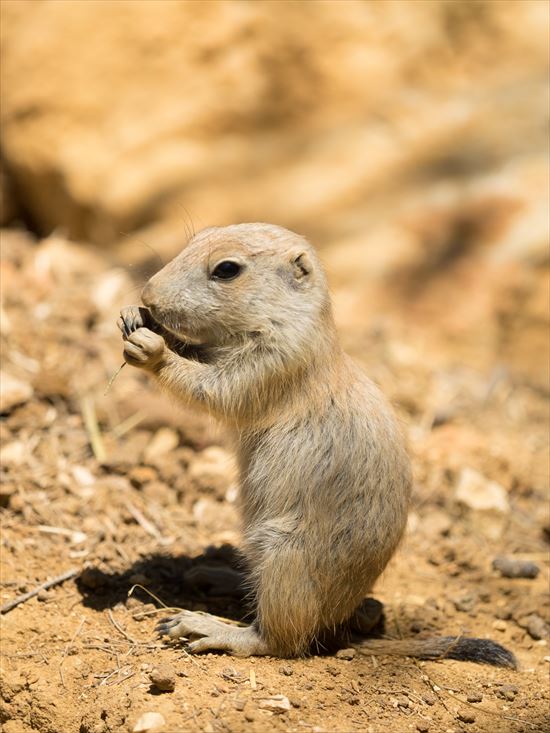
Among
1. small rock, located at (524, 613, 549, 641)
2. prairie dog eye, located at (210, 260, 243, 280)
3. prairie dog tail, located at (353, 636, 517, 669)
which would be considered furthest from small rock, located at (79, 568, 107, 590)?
small rock, located at (524, 613, 549, 641)

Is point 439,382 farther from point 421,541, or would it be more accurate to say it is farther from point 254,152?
point 254,152

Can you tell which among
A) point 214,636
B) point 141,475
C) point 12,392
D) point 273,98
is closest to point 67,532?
point 141,475

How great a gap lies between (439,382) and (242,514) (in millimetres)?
3394

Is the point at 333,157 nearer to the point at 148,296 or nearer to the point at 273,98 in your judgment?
the point at 273,98

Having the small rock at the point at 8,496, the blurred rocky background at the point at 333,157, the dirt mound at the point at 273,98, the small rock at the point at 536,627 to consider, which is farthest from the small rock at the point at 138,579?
the dirt mound at the point at 273,98

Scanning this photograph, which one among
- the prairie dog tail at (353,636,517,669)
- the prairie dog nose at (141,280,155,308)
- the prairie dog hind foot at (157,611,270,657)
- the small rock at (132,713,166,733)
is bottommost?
the small rock at (132,713,166,733)

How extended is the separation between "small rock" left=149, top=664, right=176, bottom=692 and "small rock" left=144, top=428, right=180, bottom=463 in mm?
2169

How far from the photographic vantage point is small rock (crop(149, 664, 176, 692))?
11.2ft

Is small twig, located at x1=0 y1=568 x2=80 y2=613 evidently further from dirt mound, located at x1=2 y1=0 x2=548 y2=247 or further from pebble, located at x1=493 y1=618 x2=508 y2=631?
dirt mound, located at x1=2 y1=0 x2=548 y2=247

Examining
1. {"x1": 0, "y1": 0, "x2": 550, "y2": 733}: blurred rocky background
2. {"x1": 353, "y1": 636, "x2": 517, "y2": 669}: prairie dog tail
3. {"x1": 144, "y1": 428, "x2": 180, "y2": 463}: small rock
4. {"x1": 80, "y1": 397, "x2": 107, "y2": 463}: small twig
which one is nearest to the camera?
{"x1": 353, "y1": 636, "x2": 517, "y2": 669}: prairie dog tail

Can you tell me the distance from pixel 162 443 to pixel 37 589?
5.20 ft

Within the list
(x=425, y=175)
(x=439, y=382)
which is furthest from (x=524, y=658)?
(x=425, y=175)

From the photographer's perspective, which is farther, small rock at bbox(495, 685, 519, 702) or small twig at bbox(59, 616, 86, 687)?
small rock at bbox(495, 685, 519, 702)

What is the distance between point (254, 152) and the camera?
26.2 feet
